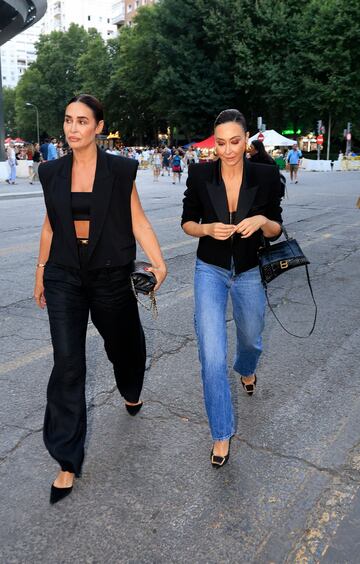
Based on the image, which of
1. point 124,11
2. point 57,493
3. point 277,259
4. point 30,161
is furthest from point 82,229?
point 124,11

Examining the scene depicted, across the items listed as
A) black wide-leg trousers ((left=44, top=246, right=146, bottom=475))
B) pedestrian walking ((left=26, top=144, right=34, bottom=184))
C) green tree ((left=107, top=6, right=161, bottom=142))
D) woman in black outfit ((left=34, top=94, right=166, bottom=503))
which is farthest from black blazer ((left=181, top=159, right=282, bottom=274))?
green tree ((left=107, top=6, right=161, bottom=142))

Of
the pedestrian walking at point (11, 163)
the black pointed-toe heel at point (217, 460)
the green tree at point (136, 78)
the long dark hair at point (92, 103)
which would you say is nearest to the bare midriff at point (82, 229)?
the long dark hair at point (92, 103)

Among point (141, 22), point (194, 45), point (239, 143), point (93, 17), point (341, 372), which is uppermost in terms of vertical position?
point (93, 17)

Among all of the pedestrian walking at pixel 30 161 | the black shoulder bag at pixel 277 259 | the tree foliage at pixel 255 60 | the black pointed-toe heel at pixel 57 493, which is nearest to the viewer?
the black pointed-toe heel at pixel 57 493

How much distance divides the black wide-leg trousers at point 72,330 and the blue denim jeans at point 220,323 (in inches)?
16.7

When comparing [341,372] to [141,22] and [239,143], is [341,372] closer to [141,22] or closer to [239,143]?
[239,143]

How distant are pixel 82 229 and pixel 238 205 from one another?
853mm

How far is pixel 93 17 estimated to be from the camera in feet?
429

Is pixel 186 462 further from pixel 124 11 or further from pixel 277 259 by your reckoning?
pixel 124 11

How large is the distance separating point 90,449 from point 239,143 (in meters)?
1.86

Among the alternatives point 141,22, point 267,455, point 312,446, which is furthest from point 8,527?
point 141,22

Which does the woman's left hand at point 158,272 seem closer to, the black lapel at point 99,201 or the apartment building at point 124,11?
the black lapel at point 99,201

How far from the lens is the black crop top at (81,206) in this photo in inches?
108

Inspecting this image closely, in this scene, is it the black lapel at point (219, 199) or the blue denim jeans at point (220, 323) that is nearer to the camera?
the blue denim jeans at point (220, 323)
